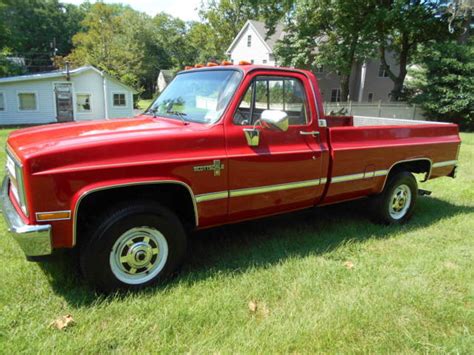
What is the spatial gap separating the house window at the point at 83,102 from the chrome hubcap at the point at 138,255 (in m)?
21.9

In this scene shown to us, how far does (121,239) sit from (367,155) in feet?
10.0

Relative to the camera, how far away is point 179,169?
10.4 feet

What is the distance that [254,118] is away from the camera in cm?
378

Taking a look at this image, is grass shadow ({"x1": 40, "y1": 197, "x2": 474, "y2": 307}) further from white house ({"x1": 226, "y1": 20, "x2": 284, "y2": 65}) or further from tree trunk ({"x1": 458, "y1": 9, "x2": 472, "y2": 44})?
white house ({"x1": 226, "y1": 20, "x2": 284, "y2": 65})

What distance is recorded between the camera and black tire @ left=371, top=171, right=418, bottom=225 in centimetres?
503

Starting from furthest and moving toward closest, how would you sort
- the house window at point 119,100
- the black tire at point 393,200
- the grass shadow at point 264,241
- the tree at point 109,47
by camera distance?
1. the tree at point 109,47
2. the house window at point 119,100
3. the black tire at point 393,200
4. the grass shadow at point 264,241

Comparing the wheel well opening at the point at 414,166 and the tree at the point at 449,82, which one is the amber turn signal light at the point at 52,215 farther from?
the tree at the point at 449,82

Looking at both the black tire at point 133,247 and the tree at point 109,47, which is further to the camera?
the tree at point 109,47

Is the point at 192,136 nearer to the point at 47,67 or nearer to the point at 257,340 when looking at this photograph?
the point at 257,340

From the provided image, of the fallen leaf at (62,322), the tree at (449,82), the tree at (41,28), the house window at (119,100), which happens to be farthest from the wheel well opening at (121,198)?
the tree at (41,28)

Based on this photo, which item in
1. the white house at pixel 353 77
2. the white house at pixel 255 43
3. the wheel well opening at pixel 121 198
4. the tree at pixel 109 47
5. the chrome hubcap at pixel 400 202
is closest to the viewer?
the wheel well opening at pixel 121 198

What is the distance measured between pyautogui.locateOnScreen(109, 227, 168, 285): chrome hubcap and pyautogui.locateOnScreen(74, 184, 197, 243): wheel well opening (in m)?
0.30

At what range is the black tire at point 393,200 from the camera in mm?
5031

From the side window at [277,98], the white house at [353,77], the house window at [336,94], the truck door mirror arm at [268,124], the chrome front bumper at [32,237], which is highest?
the white house at [353,77]
